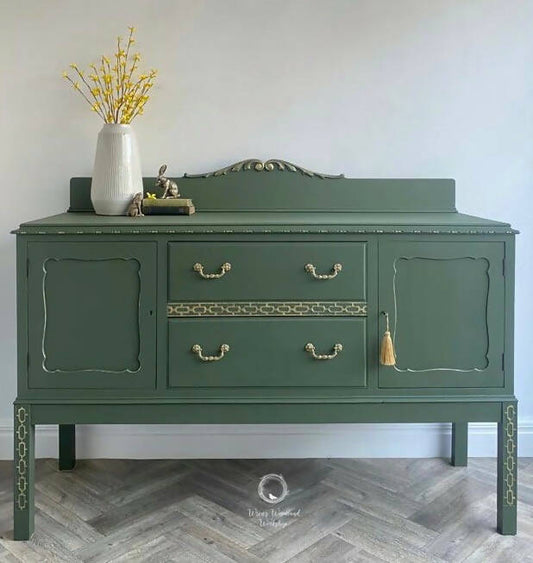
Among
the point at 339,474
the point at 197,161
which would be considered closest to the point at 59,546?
the point at 339,474

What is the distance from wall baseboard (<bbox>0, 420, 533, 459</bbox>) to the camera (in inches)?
99.9

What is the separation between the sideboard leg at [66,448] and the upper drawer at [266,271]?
839 millimetres

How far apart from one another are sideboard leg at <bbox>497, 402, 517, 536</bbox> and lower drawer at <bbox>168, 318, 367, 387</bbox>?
1.50 feet

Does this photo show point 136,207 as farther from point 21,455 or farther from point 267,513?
point 267,513

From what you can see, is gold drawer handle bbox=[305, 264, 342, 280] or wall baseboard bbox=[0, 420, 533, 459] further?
wall baseboard bbox=[0, 420, 533, 459]

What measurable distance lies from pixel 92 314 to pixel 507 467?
4.31 feet

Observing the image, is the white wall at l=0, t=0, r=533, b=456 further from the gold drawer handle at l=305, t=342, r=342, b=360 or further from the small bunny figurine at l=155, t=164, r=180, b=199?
the gold drawer handle at l=305, t=342, r=342, b=360

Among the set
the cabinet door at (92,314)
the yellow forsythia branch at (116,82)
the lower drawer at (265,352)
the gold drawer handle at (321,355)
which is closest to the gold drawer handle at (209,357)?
the lower drawer at (265,352)

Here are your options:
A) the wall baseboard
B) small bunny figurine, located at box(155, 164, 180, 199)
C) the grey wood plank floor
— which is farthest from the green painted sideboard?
the wall baseboard

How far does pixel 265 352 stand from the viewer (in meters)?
1.95

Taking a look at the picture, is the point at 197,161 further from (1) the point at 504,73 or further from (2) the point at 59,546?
(2) the point at 59,546

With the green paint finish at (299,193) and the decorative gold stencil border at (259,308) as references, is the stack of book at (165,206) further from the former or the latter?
the decorative gold stencil border at (259,308)

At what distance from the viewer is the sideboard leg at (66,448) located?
241cm

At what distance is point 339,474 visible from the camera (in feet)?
7.93
